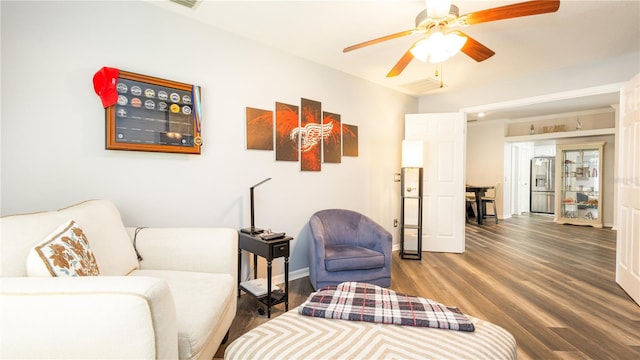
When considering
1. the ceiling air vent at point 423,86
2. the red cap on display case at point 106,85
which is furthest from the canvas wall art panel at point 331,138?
the red cap on display case at point 106,85

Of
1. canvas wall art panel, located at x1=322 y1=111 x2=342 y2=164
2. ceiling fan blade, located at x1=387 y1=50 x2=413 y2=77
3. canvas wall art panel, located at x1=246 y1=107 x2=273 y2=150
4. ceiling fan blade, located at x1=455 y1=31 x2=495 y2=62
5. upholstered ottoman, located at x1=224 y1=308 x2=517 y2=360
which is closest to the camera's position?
upholstered ottoman, located at x1=224 y1=308 x2=517 y2=360

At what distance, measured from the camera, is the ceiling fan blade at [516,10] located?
155cm

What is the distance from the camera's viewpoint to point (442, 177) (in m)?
4.24

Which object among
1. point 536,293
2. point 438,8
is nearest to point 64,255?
point 438,8

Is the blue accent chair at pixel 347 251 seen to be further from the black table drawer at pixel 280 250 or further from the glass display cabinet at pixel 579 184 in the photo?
the glass display cabinet at pixel 579 184

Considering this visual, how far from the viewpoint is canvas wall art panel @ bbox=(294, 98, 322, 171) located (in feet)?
10.4

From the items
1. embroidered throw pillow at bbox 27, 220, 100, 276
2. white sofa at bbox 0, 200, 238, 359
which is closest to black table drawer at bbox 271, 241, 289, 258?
white sofa at bbox 0, 200, 238, 359

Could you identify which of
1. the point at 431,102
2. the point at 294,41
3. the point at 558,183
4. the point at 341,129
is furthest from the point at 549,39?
the point at 558,183

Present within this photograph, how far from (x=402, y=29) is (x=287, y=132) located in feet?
4.79

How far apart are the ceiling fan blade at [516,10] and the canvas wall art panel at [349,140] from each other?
1.97 metres

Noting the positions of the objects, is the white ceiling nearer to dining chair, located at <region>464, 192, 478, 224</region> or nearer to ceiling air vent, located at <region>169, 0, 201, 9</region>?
ceiling air vent, located at <region>169, 0, 201, 9</region>

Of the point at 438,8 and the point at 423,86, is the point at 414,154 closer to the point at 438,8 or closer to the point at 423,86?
the point at 423,86

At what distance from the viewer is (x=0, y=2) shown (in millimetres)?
1771

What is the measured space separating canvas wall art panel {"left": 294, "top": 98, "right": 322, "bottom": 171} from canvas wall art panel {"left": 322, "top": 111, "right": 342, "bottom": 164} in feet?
0.23
